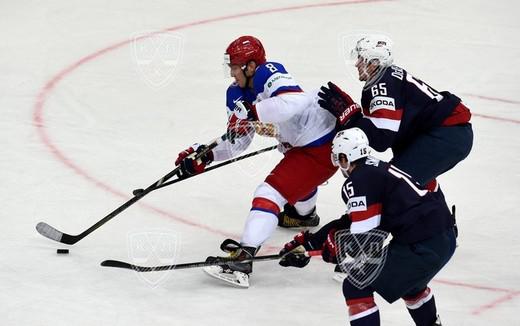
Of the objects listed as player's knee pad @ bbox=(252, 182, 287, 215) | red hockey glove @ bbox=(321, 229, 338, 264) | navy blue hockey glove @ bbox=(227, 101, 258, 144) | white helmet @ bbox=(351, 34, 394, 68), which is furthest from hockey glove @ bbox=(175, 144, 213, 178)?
red hockey glove @ bbox=(321, 229, 338, 264)

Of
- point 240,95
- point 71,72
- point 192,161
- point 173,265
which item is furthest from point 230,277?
point 71,72

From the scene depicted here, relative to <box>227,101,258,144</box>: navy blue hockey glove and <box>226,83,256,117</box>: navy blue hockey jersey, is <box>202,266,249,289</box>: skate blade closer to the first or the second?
<box>227,101,258,144</box>: navy blue hockey glove

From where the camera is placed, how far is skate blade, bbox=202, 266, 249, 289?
5023 mm

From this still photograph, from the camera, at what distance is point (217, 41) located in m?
8.34

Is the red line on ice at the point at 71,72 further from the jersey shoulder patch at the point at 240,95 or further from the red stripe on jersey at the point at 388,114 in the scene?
the red stripe on jersey at the point at 388,114

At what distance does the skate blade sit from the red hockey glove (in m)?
0.64

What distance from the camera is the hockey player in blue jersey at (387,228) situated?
4.22 meters

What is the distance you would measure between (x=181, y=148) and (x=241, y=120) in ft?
4.71

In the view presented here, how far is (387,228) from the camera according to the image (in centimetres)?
430

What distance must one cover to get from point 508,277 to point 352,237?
1197 millimetres

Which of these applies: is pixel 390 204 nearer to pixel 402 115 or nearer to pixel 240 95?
pixel 402 115

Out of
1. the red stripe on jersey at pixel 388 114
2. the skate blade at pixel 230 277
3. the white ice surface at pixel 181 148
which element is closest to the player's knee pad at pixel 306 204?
the white ice surface at pixel 181 148

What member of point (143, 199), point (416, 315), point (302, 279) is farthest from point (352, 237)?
point (143, 199)

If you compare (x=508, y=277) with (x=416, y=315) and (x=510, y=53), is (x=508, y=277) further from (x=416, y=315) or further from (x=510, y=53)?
(x=510, y=53)
